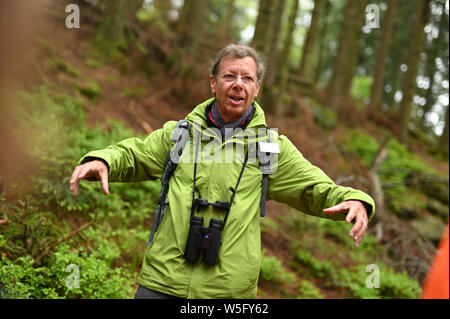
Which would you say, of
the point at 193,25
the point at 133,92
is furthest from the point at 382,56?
the point at 133,92

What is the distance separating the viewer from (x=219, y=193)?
2686 mm

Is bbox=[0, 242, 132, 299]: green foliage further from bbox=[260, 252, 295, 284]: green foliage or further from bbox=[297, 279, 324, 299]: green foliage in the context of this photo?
bbox=[297, 279, 324, 299]: green foliage

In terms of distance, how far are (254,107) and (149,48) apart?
32.7 ft

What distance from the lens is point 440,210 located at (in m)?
11.1

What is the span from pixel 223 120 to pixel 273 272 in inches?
168

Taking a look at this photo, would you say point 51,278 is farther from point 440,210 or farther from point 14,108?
point 440,210

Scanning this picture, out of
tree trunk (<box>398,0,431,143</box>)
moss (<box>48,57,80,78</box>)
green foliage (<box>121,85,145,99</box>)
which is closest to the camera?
moss (<box>48,57,80,78</box>)

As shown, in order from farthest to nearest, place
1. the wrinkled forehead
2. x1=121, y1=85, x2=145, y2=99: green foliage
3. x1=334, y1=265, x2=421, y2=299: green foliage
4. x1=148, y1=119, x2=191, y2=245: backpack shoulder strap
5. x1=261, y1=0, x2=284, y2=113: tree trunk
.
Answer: x1=261, y1=0, x2=284, y2=113: tree trunk
x1=121, y1=85, x2=145, y2=99: green foliage
x1=334, y1=265, x2=421, y2=299: green foliage
the wrinkled forehead
x1=148, y1=119, x2=191, y2=245: backpack shoulder strap

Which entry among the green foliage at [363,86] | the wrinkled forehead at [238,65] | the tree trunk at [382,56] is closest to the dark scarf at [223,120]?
the wrinkled forehead at [238,65]

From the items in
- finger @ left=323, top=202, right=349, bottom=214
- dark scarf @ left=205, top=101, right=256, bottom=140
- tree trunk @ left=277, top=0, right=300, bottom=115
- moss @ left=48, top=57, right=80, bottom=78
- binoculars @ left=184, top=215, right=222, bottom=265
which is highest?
tree trunk @ left=277, top=0, right=300, bottom=115

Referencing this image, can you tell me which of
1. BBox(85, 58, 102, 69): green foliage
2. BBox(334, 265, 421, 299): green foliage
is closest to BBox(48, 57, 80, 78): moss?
BBox(85, 58, 102, 69): green foliage

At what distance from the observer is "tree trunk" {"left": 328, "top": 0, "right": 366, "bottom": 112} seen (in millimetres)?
16031

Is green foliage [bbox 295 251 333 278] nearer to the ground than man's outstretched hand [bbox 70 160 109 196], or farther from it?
nearer to the ground
